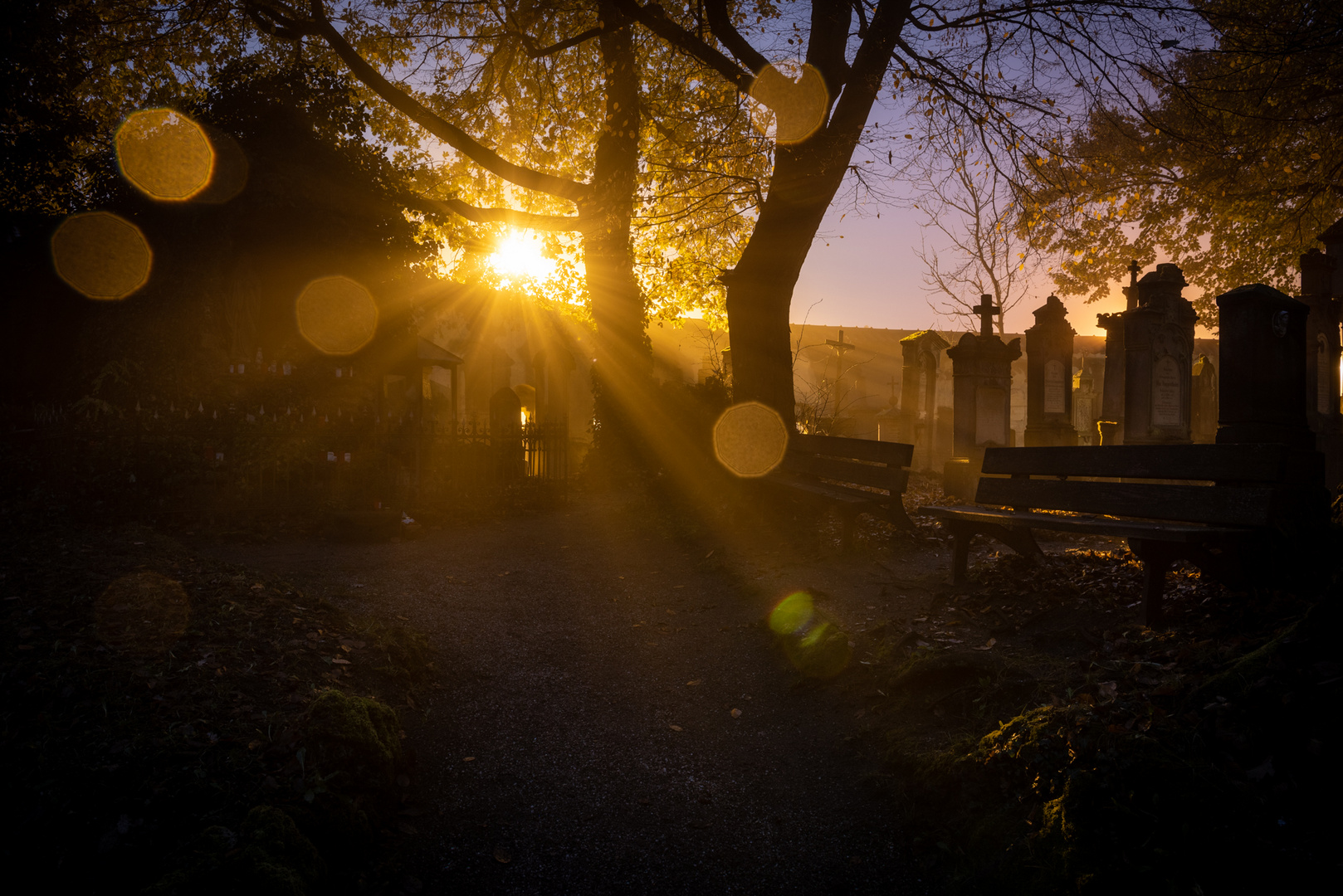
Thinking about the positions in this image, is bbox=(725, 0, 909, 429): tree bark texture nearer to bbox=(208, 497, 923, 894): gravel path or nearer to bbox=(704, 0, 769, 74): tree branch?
bbox=(704, 0, 769, 74): tree branch

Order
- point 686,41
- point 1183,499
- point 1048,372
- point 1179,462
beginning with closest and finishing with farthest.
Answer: point 1183,499 → point 1179,462 → point 686,41 → point 1048,372

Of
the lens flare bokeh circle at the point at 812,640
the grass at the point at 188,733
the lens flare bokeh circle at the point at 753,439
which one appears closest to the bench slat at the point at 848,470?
the lens flare bokeh circle at the point at 753,439

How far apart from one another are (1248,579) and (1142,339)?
1179 cm

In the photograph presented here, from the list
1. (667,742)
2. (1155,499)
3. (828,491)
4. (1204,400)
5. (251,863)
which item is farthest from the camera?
(1204,400)

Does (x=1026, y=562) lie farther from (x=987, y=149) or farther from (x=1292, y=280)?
(x=1292, y=280)

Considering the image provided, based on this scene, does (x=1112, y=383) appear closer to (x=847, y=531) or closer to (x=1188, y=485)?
(x=847, y=531)

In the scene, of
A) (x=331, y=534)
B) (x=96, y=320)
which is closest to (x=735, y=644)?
(x=331, y=534)

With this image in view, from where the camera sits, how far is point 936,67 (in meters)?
9.36

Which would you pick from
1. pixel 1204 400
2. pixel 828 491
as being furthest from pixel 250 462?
pixel 1204 400

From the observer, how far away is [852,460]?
854 centimetres

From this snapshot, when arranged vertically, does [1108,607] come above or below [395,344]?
below

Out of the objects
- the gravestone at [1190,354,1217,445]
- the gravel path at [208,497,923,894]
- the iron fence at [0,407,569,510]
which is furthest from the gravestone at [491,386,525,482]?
the gravestone at [1190,354,1217,445]

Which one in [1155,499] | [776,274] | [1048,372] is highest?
[776,274]

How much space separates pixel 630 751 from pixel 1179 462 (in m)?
3.78
